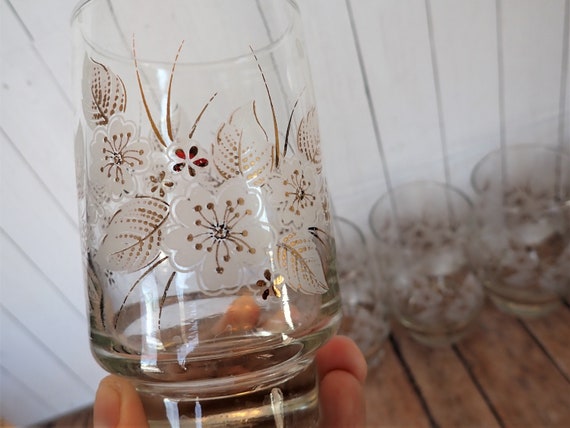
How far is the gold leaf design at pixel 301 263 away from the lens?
0.27 m

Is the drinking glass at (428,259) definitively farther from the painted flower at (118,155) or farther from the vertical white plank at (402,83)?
the painted flower at (118,155)

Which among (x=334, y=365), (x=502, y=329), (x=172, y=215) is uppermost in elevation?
(x=172, y=215)

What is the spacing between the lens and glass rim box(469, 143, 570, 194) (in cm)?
62

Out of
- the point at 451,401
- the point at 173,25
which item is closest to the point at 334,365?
the point at 451,401

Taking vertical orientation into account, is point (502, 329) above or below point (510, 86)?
below

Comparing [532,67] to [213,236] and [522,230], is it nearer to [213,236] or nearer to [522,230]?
[522,230]

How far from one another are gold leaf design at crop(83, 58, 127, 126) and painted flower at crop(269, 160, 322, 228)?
0.09m

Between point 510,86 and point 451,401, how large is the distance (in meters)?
0.34

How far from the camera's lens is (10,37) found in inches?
17.0

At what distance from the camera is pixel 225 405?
28cm

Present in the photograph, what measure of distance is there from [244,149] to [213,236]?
0.15ft

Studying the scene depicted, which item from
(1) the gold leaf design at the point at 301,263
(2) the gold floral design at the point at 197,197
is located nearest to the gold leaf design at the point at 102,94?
(2) the gold floral design at the point at 197,197

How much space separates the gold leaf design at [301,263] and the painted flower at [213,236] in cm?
2

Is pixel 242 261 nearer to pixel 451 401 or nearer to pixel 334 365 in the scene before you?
pixel 334 365
